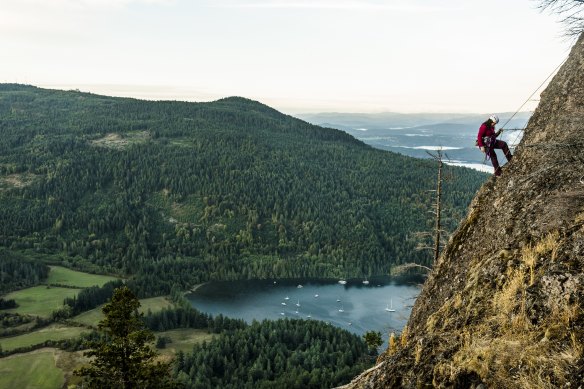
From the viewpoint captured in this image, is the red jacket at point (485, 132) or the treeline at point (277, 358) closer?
the red jacket at point (485, 132)

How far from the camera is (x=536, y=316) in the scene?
994cm

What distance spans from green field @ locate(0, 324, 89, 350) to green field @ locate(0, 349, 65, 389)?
12227mm

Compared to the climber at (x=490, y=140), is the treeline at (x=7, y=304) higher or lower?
lower

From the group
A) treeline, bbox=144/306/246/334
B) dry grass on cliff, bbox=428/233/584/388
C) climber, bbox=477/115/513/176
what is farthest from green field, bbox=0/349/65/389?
dry grass on cliff, bbox=428/233/584/388

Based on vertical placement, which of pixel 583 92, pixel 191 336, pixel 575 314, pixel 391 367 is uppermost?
pixel 583 92

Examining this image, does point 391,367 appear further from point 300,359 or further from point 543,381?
point 300,359

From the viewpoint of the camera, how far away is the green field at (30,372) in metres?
130

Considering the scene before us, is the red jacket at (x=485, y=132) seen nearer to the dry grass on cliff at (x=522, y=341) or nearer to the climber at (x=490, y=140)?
the climber at (x=490, y=140)

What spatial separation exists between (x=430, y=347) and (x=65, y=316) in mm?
209768

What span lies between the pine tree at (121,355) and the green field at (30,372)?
120 metres

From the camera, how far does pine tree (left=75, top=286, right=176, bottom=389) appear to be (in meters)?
29.4

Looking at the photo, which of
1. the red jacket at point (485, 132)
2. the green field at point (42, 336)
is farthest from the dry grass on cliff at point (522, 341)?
the green field at point (42, 336)

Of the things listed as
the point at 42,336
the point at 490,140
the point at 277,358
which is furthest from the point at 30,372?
the point at 490,140

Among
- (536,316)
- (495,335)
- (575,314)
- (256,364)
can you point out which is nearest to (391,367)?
(495,335)
